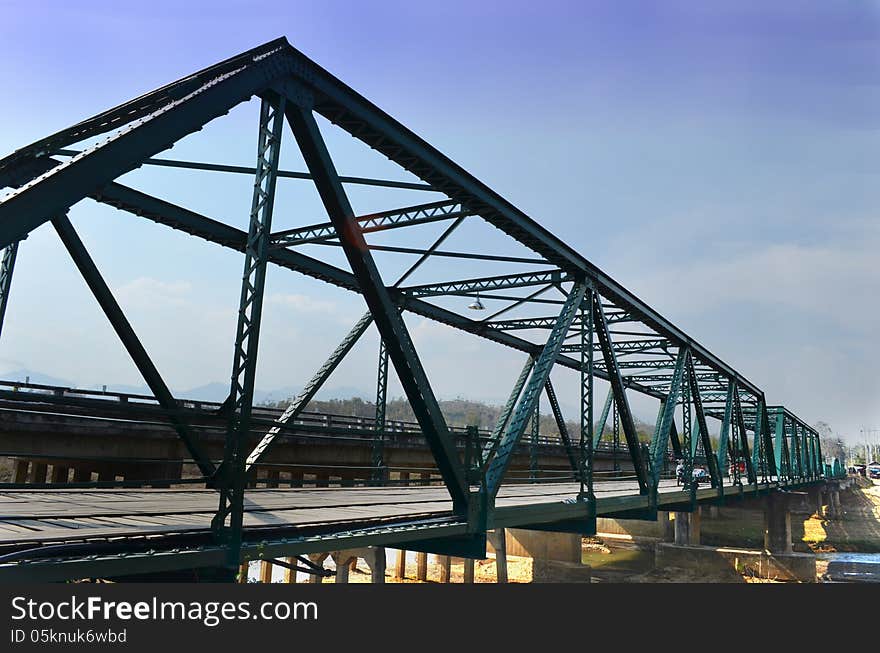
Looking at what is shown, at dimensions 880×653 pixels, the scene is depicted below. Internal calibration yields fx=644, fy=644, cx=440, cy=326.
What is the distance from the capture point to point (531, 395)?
41.8 feet

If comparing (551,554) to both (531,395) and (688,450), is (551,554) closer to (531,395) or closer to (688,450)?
(688,450)

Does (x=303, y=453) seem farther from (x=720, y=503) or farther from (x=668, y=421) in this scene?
(x=720, y=503)

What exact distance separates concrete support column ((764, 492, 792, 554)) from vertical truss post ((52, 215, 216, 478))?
53.1 metres

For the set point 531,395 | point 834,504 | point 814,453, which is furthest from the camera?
point 814,453

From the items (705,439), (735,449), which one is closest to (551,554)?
(735,449)

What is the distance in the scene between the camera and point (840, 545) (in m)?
61.5

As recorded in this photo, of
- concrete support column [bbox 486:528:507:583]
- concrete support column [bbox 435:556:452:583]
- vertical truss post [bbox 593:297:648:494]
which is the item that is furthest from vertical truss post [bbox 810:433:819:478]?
vertical truss post [bbox 593:297:648:494]

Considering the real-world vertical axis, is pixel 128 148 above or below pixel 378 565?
above

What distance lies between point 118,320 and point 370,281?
383cm

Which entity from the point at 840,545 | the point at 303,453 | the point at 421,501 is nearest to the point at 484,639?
the point at 421,501

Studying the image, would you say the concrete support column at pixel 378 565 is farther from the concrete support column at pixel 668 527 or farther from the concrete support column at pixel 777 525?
the concrete support column at pixel 777 525

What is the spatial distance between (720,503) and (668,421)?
10.8 metres

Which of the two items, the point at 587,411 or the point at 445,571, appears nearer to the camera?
the point at 587,411

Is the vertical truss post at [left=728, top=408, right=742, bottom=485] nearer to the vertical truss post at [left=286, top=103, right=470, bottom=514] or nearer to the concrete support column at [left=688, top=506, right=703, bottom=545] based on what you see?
the concrete support column at [left=688, top=506, right=703, bottom=545]
